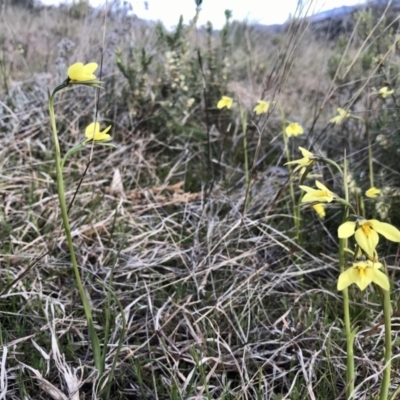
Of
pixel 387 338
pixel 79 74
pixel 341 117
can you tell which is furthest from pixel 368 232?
pixel 341 117

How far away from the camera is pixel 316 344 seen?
116 cm

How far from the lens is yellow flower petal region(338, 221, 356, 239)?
28.6 inches

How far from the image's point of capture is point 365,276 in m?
0.75

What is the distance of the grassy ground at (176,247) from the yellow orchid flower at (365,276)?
0.25m

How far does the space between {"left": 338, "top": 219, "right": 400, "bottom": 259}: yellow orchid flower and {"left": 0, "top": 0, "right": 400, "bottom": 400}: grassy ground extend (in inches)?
12.3

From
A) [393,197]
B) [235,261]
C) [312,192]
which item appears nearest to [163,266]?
[235,261]

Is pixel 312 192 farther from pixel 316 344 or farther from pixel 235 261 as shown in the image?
pixel 235 261

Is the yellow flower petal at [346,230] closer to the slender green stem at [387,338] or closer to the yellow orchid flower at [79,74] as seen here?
the slender green stem at [387,338]

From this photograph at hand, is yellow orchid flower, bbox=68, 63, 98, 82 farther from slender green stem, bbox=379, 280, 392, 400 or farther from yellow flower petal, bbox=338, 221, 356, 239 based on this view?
slender green stem, bbox=379, 280, 392, 400

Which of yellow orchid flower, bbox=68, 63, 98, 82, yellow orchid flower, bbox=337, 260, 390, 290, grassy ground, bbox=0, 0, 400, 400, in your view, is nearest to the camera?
yellow orchid flower, bbox=337, 260, 390, 290

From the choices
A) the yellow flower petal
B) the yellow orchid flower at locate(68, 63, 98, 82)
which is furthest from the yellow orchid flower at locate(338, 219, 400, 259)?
the yellow orchid flower at locate(68, 63, 98, 82)

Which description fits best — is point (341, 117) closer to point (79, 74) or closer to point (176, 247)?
point (176, 247)

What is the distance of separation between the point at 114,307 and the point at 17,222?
51cm

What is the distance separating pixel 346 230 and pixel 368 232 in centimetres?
4
